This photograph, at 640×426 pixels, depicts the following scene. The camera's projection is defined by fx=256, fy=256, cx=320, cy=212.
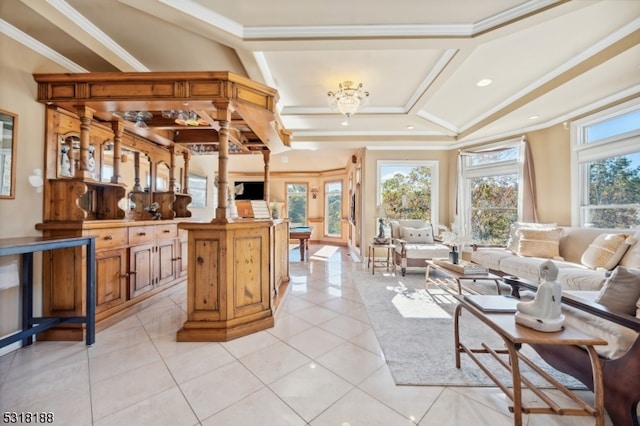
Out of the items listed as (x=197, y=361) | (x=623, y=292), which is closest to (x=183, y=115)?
(x=197, y=361)

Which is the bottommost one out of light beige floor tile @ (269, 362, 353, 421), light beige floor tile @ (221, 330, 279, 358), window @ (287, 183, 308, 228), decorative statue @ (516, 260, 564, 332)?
light beige floor tile @ (221, 330, 279, 358)

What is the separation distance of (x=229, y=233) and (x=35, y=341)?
6.30 ft

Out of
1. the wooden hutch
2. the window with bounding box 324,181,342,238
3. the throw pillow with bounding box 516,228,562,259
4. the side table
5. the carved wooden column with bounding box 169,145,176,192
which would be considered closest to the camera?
the wooden hutch

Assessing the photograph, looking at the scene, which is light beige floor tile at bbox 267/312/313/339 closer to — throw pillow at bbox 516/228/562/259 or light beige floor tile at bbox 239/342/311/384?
light beige floor tile at bbox 239/342/311/384

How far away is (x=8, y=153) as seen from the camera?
208 centimetres

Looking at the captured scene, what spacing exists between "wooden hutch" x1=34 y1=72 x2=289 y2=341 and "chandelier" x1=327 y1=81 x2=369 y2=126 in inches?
38.1

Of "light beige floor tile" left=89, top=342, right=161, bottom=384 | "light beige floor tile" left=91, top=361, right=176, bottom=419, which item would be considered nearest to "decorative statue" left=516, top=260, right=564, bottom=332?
"light beige floor tile" left=91, top=361, right=176, bottom=419

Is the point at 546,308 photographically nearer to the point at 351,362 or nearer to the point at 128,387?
the point at 351,362

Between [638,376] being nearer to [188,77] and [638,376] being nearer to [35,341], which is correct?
[188,77]

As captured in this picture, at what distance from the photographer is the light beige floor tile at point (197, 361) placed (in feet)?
6.00

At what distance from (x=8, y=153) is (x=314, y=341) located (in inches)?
117

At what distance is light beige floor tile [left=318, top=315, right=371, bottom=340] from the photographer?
245 centimetres

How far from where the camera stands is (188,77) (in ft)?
7.45

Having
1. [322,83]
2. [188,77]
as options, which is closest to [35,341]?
[188,77]
